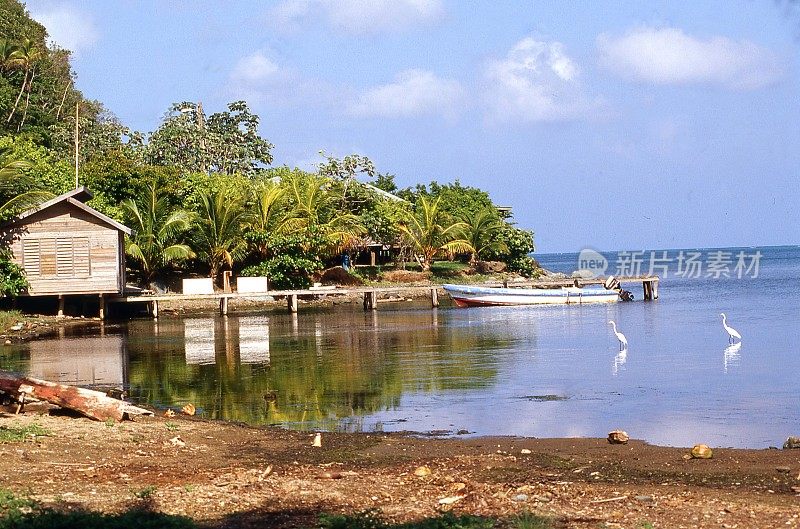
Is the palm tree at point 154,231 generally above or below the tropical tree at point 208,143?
below

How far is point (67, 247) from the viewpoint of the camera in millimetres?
35031

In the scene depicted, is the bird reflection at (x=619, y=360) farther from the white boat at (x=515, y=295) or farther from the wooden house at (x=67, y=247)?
the white boat at (x=515, y=295)

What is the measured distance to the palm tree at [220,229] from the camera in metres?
42.8

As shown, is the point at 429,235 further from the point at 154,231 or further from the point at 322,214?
the point at 154,231

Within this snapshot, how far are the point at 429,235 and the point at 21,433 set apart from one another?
139 feet

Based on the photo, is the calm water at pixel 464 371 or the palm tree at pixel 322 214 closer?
the calm water at pixel 464 371

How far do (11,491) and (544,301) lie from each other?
38962 mm

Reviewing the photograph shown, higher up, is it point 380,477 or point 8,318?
point 8,318

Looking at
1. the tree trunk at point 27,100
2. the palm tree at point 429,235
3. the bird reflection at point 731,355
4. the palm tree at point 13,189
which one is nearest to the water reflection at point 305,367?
the bird reflection at point 731,355

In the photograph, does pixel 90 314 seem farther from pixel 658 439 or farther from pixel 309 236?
pixel 658 439

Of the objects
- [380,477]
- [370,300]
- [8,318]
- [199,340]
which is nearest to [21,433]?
[380,477]

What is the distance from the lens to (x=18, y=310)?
35.2 meters

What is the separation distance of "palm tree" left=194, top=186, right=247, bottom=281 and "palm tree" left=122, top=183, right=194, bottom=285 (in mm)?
875

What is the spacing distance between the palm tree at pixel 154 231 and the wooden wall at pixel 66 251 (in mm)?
5258
